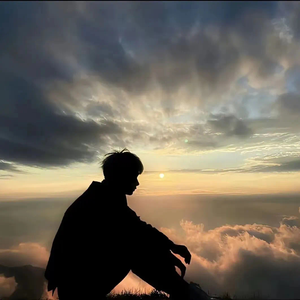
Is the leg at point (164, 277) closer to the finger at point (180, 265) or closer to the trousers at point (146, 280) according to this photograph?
the trousers at point (146, 280)

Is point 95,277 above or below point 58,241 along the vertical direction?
below

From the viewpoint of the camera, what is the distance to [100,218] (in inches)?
192

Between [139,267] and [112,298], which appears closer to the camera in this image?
[139,267]

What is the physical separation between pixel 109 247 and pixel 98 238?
24 cm

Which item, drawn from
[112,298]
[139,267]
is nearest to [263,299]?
[139,267]

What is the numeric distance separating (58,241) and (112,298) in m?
3.53

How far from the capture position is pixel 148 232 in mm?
4961

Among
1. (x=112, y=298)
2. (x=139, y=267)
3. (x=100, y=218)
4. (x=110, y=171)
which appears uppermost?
(x=110, y=171)

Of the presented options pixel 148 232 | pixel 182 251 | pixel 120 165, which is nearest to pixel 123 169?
pixel 120 165

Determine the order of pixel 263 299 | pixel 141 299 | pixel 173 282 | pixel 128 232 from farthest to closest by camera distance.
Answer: pixel 141 299 < pixel 263 299 < pixel 128 232 < pixel 173 282

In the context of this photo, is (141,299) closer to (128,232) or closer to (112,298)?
(112,298)

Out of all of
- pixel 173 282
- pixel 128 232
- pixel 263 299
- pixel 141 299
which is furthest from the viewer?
pixel 141 299

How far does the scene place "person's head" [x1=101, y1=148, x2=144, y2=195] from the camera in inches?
196

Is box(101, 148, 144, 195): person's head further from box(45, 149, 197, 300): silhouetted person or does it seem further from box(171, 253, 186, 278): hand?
box(171, 253, 186, 278): hand
